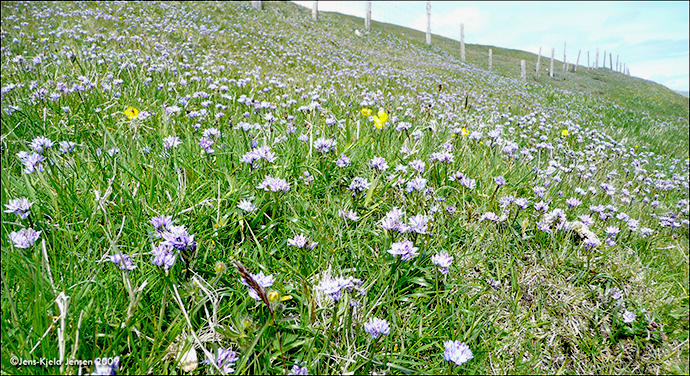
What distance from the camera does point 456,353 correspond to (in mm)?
1335

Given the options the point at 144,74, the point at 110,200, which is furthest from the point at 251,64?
the point at 110,200

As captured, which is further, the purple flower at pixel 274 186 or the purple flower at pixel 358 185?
the purple flower at pixel 358 185

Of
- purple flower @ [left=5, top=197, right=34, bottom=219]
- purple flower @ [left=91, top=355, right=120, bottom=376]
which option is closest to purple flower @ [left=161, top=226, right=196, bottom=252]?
purple flower @ [left=91, top=355, right=120, bottom=376]

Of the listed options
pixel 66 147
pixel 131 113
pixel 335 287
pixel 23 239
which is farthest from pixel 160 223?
pixel 131 113

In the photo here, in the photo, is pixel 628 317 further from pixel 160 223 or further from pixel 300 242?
pixel 160 223

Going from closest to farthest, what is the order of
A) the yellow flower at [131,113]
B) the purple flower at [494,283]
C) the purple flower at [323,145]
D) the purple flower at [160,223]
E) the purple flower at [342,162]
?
the purple flower at [160,223]
the purple flower at [494,283]
the purple flower at [342,162]
the purple flower at [323,145]
the yellow flower at [131,113]

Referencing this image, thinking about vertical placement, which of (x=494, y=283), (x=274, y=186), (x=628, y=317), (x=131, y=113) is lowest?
(x=628, y=317)

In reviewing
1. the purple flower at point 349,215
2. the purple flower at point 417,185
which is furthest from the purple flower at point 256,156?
the purple flower at point 417,185

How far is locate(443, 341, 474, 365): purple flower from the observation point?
1.30m

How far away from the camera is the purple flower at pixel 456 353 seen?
1300 millimetres

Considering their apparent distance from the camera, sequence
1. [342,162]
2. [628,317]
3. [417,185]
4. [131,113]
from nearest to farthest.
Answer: [628,317], [417,185], [342,162], [131,113]

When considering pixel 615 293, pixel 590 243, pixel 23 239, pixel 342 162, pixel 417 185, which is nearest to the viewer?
pixel 23 239

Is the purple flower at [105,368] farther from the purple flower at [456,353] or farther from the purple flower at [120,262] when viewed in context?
the purple flower at [456,353]

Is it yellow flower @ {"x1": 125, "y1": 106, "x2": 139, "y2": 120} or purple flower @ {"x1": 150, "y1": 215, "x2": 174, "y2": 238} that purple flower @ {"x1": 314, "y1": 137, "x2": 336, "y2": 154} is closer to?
purple flower @ {"x1": 150, "y1": 215, "x2": 174, "y2": 238}
